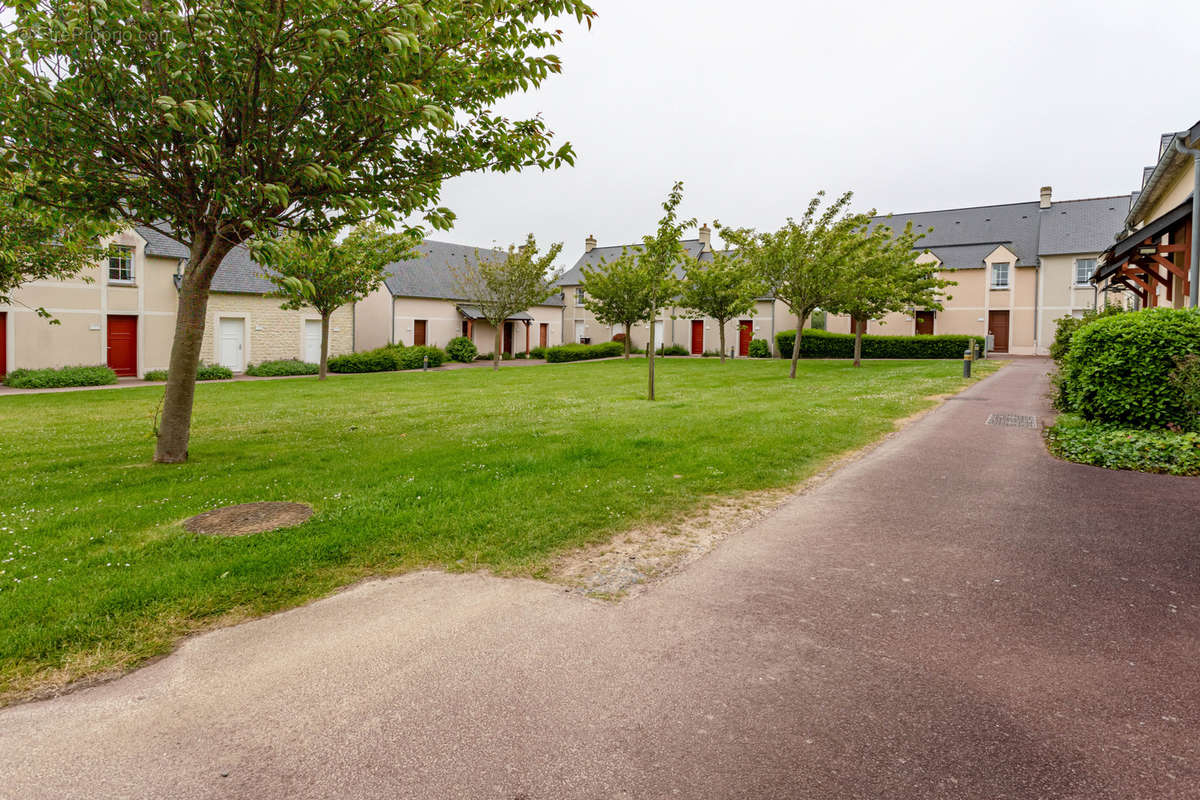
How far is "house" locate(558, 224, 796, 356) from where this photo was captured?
43.0 m

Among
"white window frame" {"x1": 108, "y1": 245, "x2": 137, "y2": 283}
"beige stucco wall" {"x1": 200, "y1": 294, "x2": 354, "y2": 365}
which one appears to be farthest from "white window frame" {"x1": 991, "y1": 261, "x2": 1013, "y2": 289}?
"white window frame" {"x1": 108, "y1": 245, "x2": 137, "y2": 283}

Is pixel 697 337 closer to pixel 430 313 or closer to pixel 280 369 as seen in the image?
pixel 430 313

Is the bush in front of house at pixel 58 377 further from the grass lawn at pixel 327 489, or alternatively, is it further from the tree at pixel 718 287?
the tree at pixel 718 287

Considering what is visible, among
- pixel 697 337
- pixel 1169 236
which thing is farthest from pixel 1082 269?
pixel 1169 236

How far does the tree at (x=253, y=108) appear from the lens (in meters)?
6.09

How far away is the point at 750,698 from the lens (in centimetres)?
300

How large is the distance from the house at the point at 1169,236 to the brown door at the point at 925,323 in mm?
21196

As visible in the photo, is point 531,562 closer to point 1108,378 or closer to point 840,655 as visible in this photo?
point 840,655

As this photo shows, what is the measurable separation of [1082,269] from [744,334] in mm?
18901

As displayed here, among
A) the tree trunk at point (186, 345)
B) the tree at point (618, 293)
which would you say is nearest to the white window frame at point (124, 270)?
the tree at point (618, 293)

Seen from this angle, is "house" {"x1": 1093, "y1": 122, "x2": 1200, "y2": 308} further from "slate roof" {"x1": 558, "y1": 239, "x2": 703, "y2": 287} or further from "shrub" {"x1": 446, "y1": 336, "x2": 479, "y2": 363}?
"slate roof" {"x1": 558, "y1": 239, "x2": 703, "y2": 287}

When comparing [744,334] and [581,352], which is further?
[744,334]

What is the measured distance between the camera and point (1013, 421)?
37.8 ft

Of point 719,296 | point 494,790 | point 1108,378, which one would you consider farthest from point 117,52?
point 719,296
